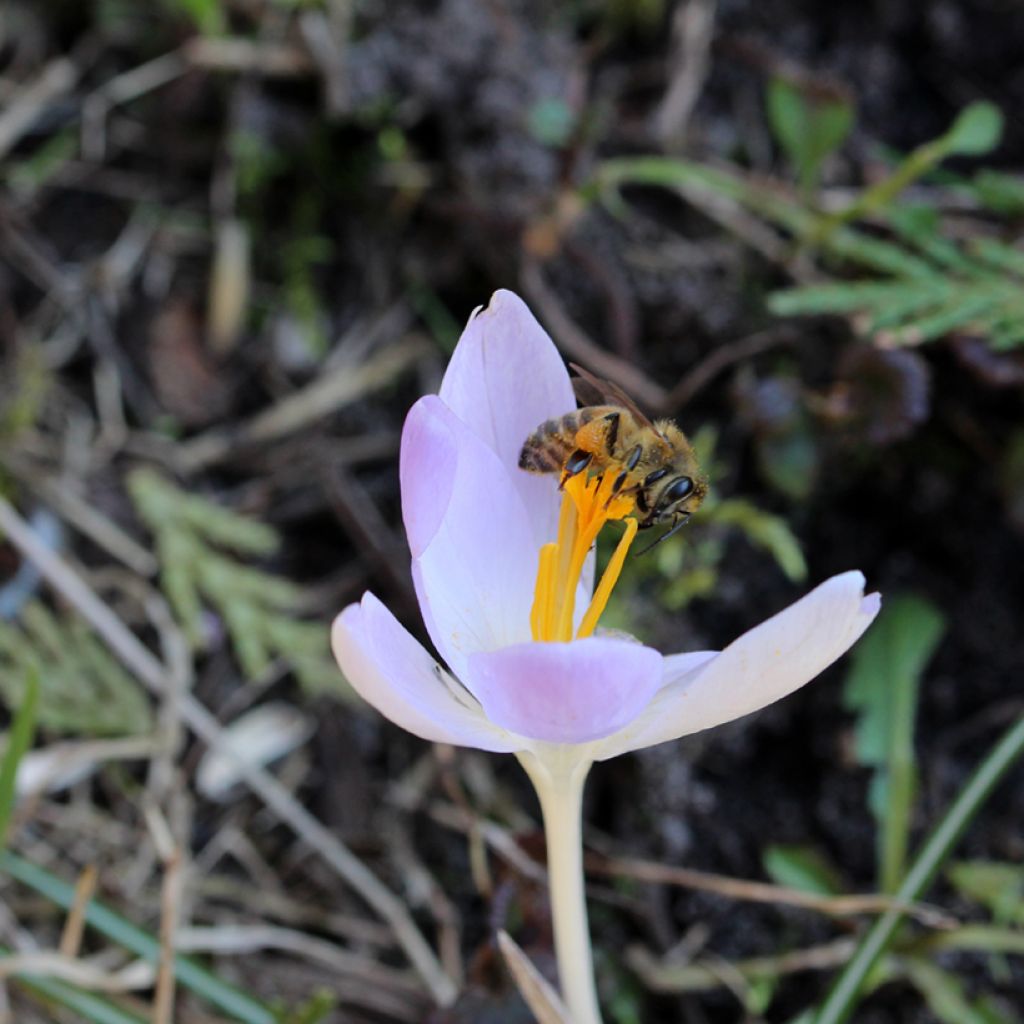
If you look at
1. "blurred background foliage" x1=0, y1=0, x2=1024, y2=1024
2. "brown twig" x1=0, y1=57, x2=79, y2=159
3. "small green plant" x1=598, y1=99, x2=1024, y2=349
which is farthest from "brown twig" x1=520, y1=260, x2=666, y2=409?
"brown twig" x1=0, y1=57, x2=79, y2=159

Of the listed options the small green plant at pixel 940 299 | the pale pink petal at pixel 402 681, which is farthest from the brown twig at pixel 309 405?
the pale pink petal at pixel 402 681

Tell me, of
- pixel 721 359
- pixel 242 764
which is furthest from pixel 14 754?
pixel 721 359

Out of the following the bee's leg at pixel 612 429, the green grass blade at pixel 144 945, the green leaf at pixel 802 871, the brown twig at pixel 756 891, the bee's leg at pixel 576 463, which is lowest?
the green leaf at pixel 802 871

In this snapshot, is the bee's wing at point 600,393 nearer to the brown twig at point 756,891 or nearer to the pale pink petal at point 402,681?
the pale pink petal at point 402,681

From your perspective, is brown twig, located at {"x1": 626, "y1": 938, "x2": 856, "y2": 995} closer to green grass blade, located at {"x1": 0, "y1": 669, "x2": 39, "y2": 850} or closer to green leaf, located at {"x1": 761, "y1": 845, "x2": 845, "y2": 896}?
green leaf, located at {"x1": 761, "y1": 845, "x2": 845, "y2": 896}

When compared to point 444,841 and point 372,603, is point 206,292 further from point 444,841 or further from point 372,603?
point 372,603

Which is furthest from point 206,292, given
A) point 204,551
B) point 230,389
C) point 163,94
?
point 204,551
